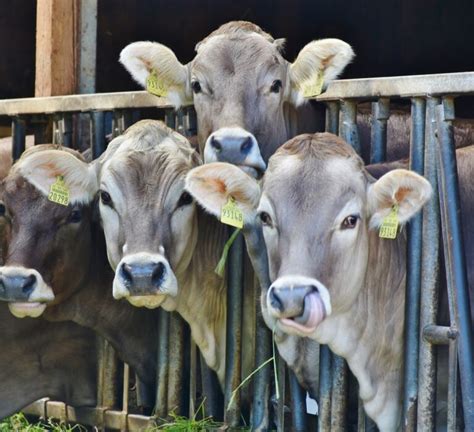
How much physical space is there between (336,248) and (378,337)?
0.65 metres

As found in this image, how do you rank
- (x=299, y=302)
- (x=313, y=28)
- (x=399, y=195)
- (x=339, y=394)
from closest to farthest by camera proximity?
(x=299, y=302) → (x=399, y=195) → (x=339, y=394) → (x=313, y=28)

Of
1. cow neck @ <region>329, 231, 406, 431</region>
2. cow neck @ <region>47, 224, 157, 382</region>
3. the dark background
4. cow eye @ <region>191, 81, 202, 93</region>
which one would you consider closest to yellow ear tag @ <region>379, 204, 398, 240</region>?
cow neck @ <region>329, 231, 406, 431</region>

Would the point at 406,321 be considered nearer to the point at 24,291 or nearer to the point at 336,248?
the point at 336,248

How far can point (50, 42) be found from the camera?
8.08 m

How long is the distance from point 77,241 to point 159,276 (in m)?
1.17

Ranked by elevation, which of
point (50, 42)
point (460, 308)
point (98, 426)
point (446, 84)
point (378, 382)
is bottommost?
point (98, 426)


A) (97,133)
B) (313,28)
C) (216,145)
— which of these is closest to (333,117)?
(216,145)

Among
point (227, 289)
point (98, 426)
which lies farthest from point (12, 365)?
point (227, 289)

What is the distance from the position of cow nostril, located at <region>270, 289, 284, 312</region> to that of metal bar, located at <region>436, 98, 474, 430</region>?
87cm

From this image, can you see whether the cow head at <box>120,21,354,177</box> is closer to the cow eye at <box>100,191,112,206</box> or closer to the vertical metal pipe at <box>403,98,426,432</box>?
the cow eye at <box>100,191,112,206</box>

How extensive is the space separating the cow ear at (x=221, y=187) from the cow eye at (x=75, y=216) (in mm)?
1259

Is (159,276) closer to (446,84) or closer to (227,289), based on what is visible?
(227,289)

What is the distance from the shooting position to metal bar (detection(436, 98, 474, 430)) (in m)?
5.42

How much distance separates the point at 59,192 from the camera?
6.77 m
